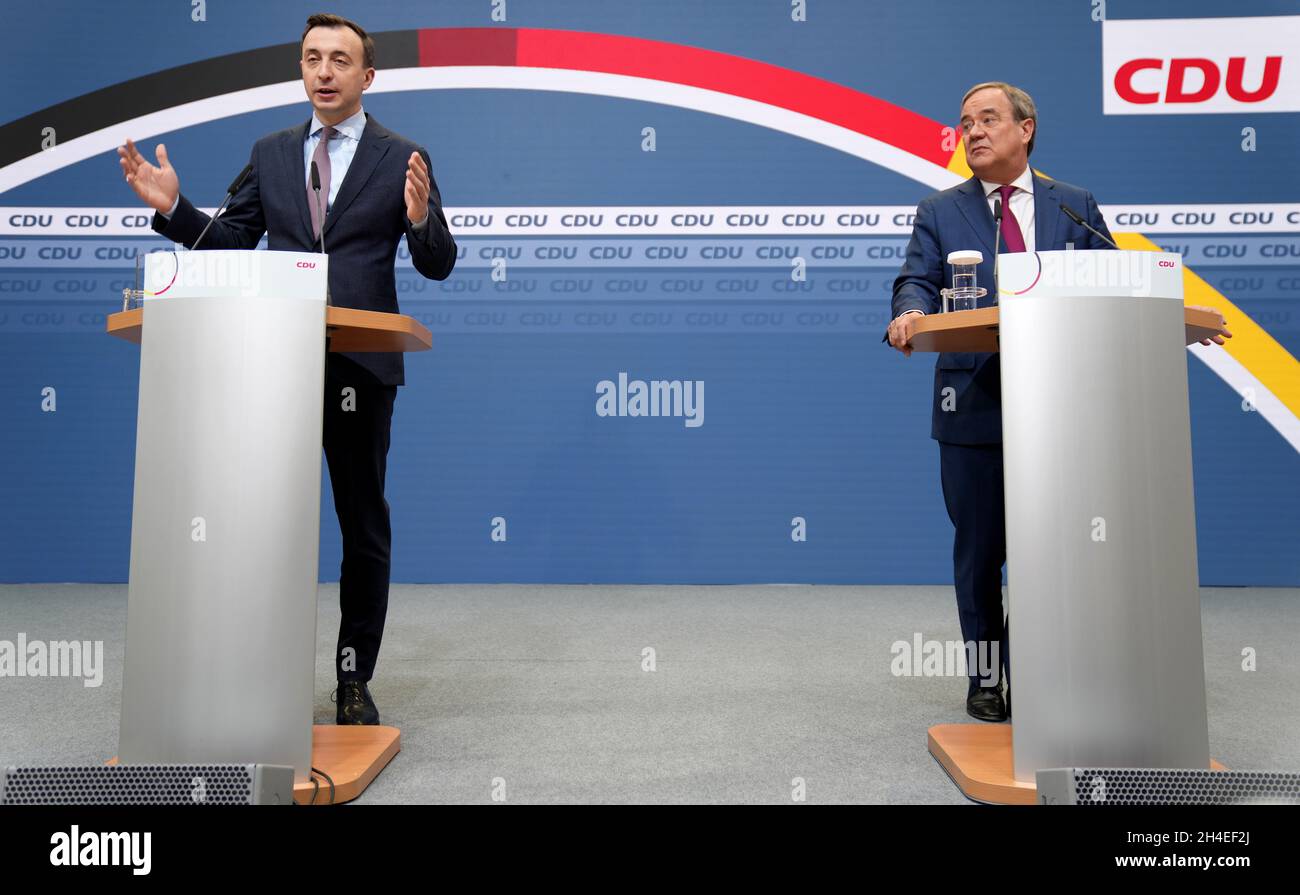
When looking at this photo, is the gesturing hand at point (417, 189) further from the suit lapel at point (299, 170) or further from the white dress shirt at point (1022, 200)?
the white dress shirt at point (1022, 200)

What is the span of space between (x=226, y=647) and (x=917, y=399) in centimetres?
345

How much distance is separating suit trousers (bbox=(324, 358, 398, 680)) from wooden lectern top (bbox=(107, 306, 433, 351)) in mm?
166

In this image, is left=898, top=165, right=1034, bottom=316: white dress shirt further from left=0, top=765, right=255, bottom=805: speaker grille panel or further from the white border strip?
the white border strip

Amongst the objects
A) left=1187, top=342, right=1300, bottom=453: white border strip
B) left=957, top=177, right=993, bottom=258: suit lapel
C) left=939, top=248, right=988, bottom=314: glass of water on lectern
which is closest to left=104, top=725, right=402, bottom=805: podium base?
left=939, top=248, right=988, bottom=314: glass of water on lectern

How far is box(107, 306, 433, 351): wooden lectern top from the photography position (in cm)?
175

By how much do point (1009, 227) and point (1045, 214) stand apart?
9cm

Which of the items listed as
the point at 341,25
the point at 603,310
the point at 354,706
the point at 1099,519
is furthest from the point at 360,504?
the point at 603,310

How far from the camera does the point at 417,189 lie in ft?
6.36

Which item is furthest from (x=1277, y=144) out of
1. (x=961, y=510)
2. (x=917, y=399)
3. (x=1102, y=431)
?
(x=1102, y=431)

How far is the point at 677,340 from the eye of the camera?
4.41 m

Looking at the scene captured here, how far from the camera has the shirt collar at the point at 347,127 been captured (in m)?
2.24

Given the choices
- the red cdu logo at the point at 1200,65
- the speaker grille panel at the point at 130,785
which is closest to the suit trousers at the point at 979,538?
the speaker grille panel at the point at 130,785

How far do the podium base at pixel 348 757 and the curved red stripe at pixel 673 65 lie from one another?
3.36 m
